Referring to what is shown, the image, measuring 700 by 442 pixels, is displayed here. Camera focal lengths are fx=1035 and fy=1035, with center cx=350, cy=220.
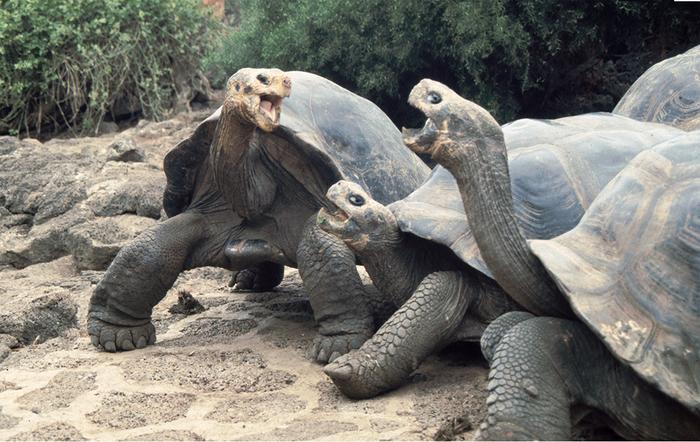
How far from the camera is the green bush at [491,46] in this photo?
7012 mm

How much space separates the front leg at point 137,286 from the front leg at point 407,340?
4.13 ft

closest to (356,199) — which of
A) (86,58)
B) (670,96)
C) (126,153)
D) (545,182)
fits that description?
(545,182)

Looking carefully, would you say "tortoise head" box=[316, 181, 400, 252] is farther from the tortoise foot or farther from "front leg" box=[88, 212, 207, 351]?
"front leg" box=[88, 212, 207, 351]

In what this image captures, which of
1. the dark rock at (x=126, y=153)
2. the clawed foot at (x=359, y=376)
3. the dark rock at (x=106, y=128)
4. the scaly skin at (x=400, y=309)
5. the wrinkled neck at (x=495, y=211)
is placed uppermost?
the wrinkled neck at (x=495, y=211)

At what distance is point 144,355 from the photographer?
4363mm

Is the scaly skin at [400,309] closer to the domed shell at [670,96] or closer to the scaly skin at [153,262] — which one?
the scaly skin at [153,262]

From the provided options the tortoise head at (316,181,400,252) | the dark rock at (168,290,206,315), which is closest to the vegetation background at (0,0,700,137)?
the dark rock at (168,290,206,315)

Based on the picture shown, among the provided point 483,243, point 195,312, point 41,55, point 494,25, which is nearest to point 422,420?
point 483,243

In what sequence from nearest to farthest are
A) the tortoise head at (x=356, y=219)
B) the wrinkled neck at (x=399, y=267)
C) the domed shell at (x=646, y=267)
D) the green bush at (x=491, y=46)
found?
the domed shell at (x=646, y=267) → the tortoise head at (x=356, y=219) → the wrinkled neck at (x=399, y=267) → the green bush at (x=491, y=46)

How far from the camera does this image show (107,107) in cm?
927

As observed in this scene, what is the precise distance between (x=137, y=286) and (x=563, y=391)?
2238 millimetres

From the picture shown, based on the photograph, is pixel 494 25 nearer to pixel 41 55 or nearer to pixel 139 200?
pixel 139 200

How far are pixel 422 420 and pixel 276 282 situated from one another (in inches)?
96.3

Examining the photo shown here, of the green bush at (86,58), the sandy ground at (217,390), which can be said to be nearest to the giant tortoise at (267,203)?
the sandy ground at (217,390)
